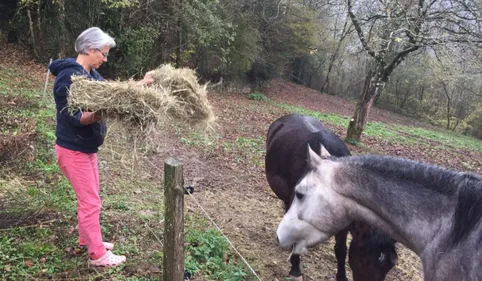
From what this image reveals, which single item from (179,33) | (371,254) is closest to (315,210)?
(371,254)

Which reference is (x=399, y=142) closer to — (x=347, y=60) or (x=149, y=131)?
(x=149, y=131)

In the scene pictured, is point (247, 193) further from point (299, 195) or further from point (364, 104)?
point (364, 104)

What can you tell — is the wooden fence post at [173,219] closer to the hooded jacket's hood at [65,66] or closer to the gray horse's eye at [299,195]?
the gray horse's eye at [299,195]

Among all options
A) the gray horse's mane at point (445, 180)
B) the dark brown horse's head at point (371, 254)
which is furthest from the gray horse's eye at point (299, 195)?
the dark brown horse's head at point (371, 254)

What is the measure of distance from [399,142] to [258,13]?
39.1ft

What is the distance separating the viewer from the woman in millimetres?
2857

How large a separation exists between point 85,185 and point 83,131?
465 millimetres

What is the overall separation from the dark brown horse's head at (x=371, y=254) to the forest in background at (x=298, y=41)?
6.59m

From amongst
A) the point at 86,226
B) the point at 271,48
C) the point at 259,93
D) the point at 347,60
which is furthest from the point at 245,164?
the point at 347,60

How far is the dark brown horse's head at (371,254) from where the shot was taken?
333 centimetres

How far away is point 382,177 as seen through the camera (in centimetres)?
265

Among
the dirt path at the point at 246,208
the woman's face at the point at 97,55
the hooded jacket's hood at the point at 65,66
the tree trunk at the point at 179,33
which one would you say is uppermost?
the tree trunk at the point at 179,33

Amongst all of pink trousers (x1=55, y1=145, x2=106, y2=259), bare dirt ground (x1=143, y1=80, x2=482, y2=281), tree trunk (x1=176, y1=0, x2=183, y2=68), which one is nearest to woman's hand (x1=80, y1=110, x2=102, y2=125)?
pink trousers (x1=55, y1=145, x2=106, y2=259)

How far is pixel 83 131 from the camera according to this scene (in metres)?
3.04
